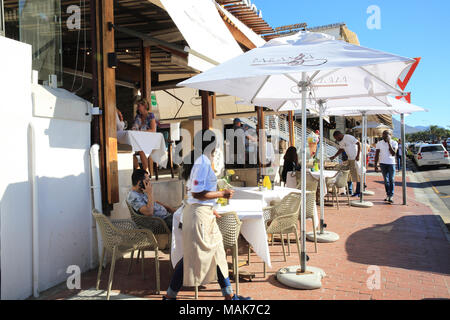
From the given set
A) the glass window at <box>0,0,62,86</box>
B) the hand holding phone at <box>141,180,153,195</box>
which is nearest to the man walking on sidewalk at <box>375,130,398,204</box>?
the hand holding phone at <box>141,180,153,195</box>

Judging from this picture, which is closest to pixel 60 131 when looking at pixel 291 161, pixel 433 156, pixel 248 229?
pixel 248 229

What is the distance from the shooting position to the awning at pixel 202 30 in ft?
18.3

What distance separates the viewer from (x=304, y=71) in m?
3.26

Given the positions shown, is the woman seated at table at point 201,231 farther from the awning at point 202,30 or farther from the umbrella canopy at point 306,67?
the awning at point 202,30

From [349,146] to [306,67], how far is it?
7581 millimetres

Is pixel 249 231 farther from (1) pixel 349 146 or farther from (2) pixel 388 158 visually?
(1) pixel 349 146

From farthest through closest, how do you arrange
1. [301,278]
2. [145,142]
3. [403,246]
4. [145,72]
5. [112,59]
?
[145,72]
[145,142]
[403,246]
[112,59]
[301,278]

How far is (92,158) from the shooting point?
187 inches

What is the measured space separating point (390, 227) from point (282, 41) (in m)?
4.73

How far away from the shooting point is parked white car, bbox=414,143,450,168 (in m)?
21.5

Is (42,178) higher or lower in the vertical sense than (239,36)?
lower

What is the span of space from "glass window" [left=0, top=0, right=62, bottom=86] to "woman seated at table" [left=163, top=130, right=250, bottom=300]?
270 cm
